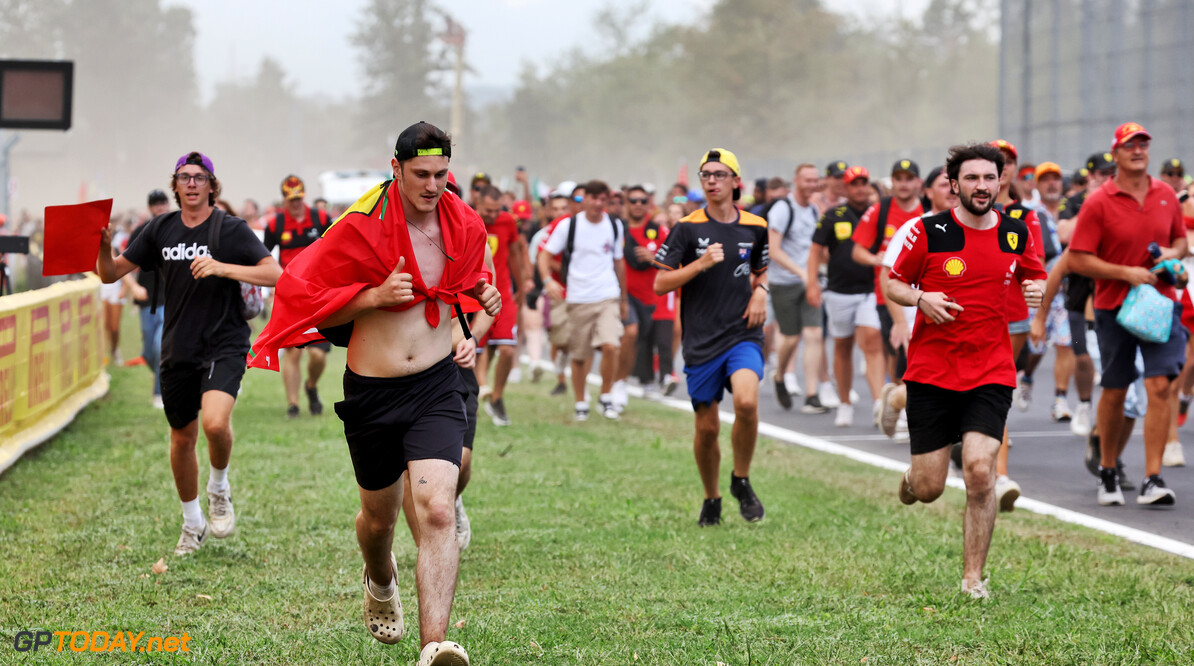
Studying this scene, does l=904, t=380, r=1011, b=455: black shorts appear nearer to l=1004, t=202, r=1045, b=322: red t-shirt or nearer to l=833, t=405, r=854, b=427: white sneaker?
l=1004, t=202, r=1045, b=322: red t-shirt

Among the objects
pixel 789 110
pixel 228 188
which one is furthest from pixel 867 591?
pixel 228 188

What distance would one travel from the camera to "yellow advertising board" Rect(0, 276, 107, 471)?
9914 millimetres

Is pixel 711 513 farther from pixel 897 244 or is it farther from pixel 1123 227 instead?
pixel 1123 227

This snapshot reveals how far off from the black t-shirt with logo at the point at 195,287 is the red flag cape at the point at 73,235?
1.27ft

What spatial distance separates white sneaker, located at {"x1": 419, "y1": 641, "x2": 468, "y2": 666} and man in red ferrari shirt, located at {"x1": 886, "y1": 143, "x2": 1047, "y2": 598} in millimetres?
2687

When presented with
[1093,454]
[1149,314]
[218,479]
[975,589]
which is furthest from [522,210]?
[975,589]

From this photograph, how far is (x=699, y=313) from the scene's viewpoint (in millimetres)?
7996

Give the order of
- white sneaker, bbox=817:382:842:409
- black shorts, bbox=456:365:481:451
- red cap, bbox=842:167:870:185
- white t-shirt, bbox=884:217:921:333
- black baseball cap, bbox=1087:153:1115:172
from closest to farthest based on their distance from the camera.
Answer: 1. white t-shirt, bbox=884:217:921:333
2. black shorts, bbox=456:365:481:451
3. black baseball cap, bbox=1087:153:1115:172
4. red cap, bbox=842:167:870:185
5. white sneaker, bbox=817:382:842:409

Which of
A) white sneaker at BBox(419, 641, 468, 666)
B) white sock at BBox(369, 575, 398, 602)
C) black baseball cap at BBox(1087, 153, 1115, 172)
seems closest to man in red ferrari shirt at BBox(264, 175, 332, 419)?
black baseball cap at BBox(1087, 153, 1115, 172)

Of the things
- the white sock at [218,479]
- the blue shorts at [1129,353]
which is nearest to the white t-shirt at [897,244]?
the blue shorts at [1129,353]

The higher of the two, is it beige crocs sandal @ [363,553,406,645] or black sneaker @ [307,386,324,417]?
black sneaker @ [307,386,324,417]

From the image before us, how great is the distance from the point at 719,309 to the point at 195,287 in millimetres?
2990

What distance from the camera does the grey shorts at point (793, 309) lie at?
13422 millimetres

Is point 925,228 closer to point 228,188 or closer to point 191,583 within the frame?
point 191,583
